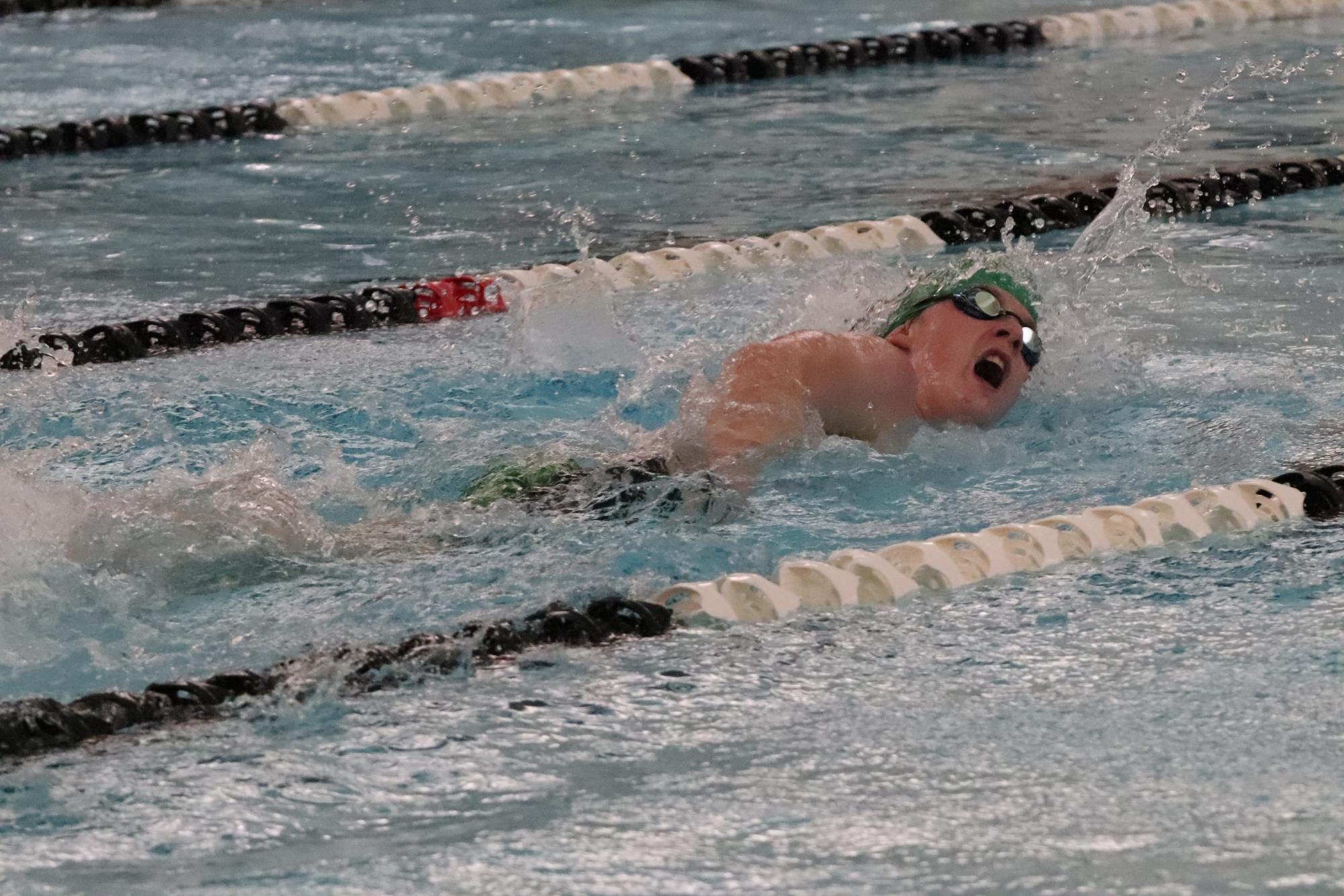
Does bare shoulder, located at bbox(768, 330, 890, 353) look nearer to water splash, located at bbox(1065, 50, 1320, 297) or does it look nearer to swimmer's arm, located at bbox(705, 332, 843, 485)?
swimmer's arm, located at bbox(705, 332, 843, 485)

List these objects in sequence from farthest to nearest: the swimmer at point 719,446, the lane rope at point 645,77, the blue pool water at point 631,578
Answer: the lane rope at point 645,77, the swimmer at point 719,446, the blue pool water at point 631,578

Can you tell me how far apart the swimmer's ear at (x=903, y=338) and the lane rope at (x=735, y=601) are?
43cm

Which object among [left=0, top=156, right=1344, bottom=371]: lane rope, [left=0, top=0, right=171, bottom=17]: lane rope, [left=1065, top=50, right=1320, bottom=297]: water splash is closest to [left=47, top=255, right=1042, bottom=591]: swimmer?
[left=1065, top=50, right=1320, bottom=297]: water splash

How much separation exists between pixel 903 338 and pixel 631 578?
821mm

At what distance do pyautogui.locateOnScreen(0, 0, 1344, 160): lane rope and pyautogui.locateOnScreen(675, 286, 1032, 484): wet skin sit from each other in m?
4.37

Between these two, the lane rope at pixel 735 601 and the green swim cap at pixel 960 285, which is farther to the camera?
the green swim cap at pixel 960 285

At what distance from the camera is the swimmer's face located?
11.0 ft

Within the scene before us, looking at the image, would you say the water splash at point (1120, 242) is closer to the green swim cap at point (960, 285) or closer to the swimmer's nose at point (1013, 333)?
the green swim cap at point (960, 285)

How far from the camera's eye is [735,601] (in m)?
2.77

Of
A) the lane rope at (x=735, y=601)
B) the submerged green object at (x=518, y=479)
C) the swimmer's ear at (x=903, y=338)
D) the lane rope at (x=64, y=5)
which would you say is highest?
the lane rope at (x=64, y=5)

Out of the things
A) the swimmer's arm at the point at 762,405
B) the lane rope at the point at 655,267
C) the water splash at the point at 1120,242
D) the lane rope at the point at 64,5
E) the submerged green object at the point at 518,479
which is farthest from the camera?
the lane rope at the point at 64,5

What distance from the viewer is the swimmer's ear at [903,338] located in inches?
135

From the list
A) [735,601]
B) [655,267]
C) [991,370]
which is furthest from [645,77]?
[735,601]

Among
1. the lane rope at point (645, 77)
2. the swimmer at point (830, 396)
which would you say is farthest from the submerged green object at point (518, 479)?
the lane rope at point (645, 77)
